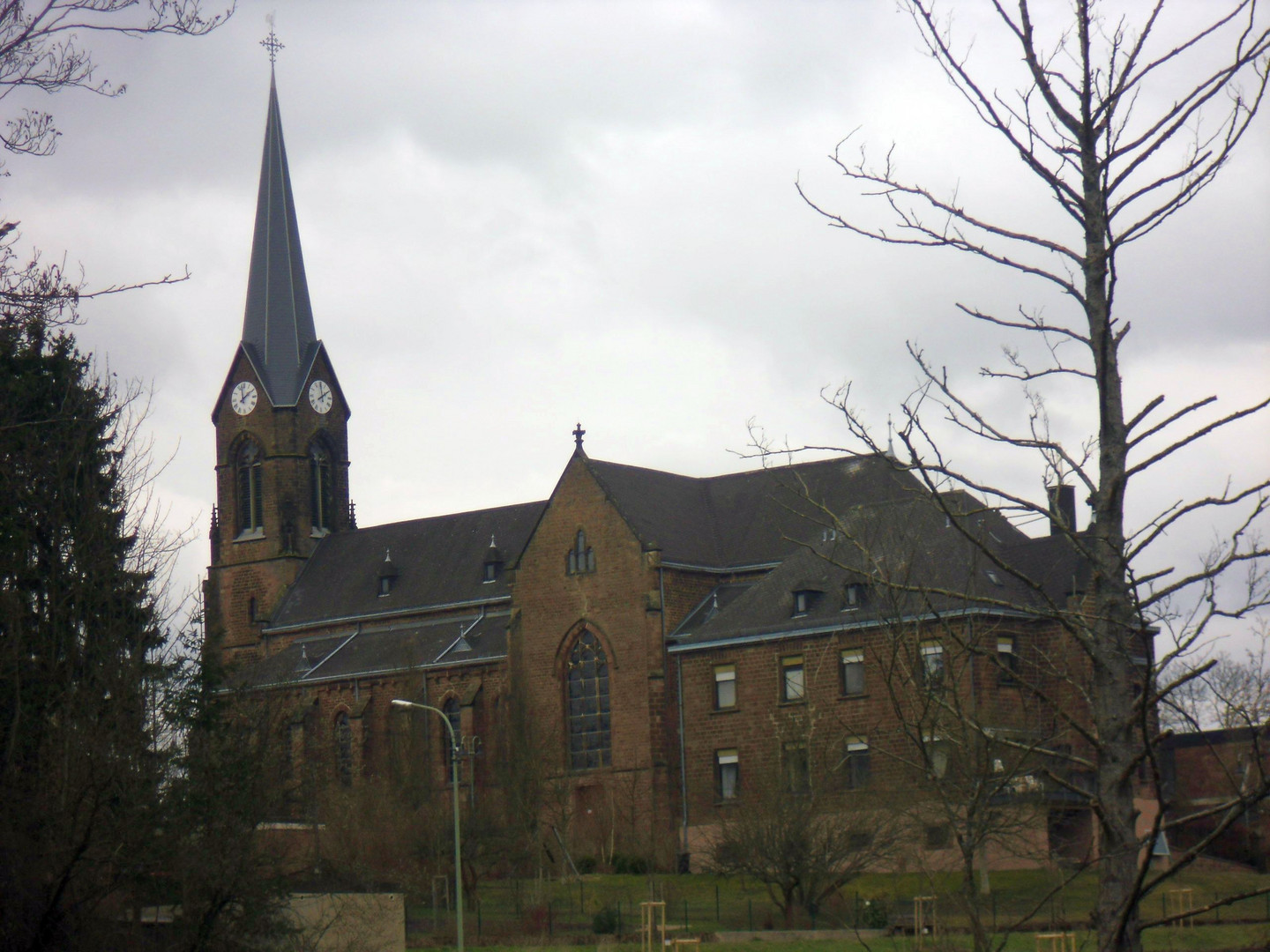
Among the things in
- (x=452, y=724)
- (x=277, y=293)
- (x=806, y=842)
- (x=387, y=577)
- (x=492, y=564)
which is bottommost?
(x=806, y=842)

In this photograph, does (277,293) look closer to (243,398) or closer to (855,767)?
(243,398)

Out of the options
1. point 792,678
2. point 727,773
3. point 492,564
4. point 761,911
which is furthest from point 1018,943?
point 492,564

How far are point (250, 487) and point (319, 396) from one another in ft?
18.8

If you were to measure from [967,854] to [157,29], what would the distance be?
9063 mm

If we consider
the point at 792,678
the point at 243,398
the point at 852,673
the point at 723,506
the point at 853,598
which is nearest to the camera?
the point at 852,673

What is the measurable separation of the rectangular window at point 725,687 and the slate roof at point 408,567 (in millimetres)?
17268

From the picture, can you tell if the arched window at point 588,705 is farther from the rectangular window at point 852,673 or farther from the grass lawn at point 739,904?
the rectangular window at point 852,673

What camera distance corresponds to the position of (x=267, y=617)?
75938 millimetres

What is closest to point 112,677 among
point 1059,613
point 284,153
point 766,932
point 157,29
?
point 157,29

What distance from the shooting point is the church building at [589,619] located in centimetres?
4728

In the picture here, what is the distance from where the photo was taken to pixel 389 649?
68.6 m

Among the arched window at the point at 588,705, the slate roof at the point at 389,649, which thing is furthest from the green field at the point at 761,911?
the slate roof at the point at 389,649

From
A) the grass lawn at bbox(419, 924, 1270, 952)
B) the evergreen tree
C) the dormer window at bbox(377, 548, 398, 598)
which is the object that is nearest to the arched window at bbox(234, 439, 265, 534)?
the dormer window at bbox(377, 548, 398, 598)

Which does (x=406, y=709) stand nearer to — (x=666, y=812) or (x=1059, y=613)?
(x=666, y=812)
